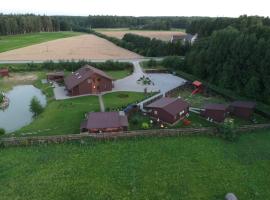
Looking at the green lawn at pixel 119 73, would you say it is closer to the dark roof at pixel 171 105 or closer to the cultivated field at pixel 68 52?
the cultivated field at pixel 68 52

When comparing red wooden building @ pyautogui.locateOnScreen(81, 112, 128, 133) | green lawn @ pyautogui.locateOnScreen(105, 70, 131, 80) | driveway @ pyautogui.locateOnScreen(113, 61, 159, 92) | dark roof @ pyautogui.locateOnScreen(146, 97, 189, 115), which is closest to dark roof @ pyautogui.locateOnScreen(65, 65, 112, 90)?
driveway @ pyautogui.locateOnScreen(113, 61, 159, 92)

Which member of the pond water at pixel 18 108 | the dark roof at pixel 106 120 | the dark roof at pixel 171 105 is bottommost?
the pond water at pixel 18 108

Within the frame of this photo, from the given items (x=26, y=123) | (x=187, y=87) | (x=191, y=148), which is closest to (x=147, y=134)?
(x=191, y=148)

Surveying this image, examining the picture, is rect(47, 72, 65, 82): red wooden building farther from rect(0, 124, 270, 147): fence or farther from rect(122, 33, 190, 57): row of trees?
rect(122, 33, 190, 57): row of trees

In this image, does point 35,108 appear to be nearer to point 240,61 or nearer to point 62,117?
point 62,117

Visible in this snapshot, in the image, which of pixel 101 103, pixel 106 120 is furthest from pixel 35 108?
pixel 106 120

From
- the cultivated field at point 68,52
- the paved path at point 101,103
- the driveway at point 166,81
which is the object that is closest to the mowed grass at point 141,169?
the paved path at point 101,103
